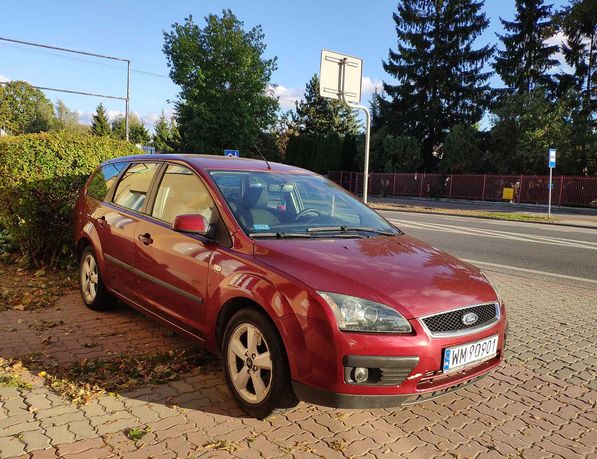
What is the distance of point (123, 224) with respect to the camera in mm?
4527

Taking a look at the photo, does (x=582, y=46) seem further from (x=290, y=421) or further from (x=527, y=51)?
(x=290, y=421)

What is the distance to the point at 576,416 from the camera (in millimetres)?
3385

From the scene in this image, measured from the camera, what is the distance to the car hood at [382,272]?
2803 millimetres

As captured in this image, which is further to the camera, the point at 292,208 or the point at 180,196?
the point at 180,196

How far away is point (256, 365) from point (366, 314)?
0.77 metres

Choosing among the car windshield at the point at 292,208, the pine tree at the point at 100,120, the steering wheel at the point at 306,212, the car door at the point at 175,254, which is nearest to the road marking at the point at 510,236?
the car windshield at the point at 292,208

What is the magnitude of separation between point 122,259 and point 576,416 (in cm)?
370

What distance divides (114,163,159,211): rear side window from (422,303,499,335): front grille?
2750 mm

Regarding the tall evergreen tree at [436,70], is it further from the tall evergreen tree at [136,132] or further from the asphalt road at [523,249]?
the tall evergreen tree at [136,132]

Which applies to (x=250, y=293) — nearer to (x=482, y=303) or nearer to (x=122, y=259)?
(x=482, y=303)

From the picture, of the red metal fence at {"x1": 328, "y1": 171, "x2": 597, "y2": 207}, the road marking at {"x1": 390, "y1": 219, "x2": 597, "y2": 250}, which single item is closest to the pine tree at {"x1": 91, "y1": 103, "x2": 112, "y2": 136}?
the red metal fence at {"x1": 328, "y1": 171, "x2": 597, "y2": 207}

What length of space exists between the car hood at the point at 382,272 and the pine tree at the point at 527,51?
41228mm

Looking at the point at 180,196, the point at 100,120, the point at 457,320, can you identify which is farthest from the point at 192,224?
the point at 100,120

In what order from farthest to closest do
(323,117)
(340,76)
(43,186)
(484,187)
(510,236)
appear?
(323,117), (484,187), (510,236), (340,76), (43,186)
